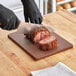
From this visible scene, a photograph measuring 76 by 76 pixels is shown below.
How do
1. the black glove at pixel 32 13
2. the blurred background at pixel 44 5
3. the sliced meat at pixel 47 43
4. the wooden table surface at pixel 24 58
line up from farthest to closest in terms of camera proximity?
the blurred background at pixel 44 5 → the black glove at pixel 32 13 → the sliced meat at pixel 47 43 → the wooden table surface at pixel 24 58

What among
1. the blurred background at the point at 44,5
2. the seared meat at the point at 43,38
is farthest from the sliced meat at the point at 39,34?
the blurred background at the point at 44,5

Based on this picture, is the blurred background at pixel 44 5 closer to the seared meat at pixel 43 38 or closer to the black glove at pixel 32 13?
the black glove at pixel 32 13

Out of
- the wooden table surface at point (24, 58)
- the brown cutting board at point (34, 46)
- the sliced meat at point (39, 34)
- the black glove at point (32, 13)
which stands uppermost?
the black glove at point (32, 13)

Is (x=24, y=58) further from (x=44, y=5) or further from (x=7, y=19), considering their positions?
(x=44, y=5)

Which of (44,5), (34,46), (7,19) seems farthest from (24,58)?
(44,5)

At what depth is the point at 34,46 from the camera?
130 centimetres

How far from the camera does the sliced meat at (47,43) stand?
126 cm

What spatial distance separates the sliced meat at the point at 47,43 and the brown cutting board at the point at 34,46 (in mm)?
21

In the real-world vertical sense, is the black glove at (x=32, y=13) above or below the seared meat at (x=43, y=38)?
above

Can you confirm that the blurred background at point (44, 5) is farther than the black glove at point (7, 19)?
Yes

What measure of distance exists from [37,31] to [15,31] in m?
0.23

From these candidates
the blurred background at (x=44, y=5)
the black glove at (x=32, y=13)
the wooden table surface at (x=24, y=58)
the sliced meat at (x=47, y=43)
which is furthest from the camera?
the blurred background at (x=44, y=5)

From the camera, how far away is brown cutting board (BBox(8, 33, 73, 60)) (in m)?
1.24

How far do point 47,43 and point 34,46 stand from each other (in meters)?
0.09
